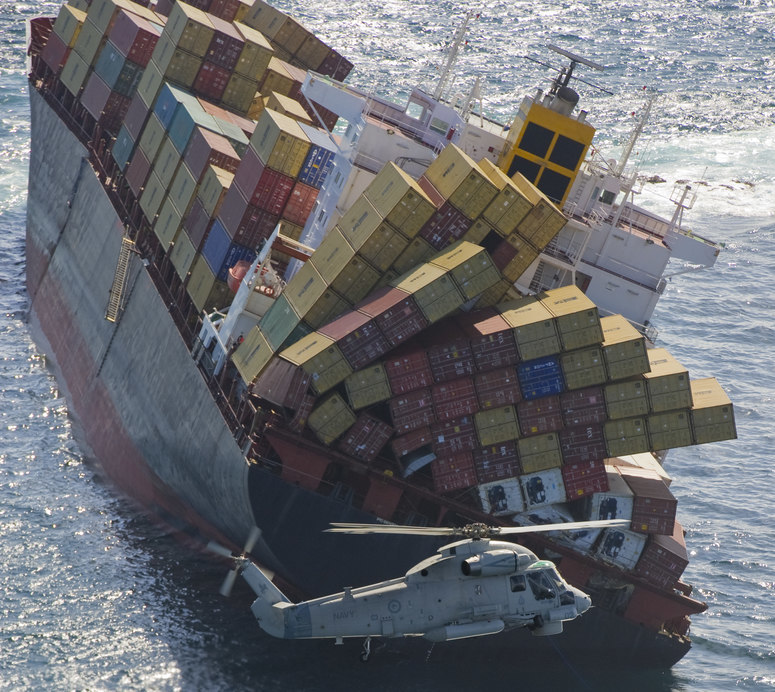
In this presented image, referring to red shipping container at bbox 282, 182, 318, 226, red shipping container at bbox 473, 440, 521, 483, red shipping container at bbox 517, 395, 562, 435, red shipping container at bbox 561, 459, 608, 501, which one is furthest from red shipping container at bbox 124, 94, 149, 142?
red shipping container at bbox 561, 459, 608, 501

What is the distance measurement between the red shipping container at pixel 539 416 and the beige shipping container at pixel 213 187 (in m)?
18.3

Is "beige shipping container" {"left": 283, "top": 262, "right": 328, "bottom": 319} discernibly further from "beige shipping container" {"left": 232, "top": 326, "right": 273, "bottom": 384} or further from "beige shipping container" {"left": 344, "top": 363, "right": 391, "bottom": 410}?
"beige shipping container" {"left": 344, "top": 363, "right": 391, "bottom": 410}

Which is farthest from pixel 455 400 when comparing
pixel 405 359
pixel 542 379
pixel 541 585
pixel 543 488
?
pixel 541 585

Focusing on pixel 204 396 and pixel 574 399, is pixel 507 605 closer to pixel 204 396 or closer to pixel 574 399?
pixel 574 399

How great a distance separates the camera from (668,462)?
189 ft

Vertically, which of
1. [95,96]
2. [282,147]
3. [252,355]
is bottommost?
[252,355]

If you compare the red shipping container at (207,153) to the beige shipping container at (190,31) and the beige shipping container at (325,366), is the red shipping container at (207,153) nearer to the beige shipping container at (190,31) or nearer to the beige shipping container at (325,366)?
the beige shipping container at (190,31)

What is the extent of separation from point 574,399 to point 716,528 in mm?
16295

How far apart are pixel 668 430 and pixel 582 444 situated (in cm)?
327

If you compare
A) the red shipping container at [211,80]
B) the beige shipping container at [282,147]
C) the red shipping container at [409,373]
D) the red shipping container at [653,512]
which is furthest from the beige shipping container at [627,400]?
the red shipping container at [211,80]

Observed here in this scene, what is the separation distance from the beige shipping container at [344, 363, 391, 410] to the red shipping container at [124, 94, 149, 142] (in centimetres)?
2629

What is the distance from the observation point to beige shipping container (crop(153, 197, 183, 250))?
52.0 meters

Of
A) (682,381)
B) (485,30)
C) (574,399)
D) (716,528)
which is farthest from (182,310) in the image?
(485,30)

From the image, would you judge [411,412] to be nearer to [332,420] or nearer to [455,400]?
[455,400]
